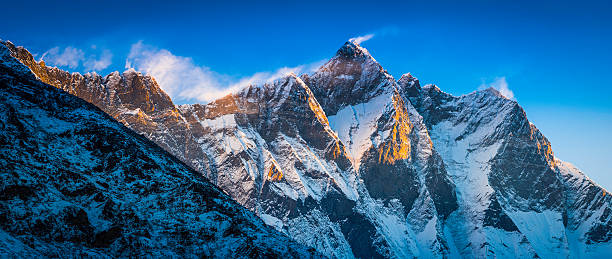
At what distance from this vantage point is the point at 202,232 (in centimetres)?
7369

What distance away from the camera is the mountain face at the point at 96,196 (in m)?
62.6

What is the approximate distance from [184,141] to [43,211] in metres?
125

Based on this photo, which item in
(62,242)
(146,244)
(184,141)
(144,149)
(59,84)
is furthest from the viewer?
(184,141)

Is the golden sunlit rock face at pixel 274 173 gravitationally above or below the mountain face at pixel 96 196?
above

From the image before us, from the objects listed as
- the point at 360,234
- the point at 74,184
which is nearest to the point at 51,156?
the point at 74,184

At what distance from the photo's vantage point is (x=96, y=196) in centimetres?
7062

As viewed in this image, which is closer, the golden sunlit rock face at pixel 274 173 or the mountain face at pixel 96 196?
the mountain face at pixel 96 196

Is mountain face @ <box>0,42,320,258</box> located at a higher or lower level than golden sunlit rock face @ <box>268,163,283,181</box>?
lower

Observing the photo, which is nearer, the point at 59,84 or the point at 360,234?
the point at 59,84

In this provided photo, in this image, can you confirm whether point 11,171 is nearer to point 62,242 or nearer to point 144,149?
point 62,242

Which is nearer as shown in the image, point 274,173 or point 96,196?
point 96,196

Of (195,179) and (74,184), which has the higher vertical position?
(195,179)

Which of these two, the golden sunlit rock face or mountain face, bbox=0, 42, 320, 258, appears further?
the golden sunlit rock face

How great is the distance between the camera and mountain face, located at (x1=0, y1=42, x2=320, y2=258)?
6259 centimetres
